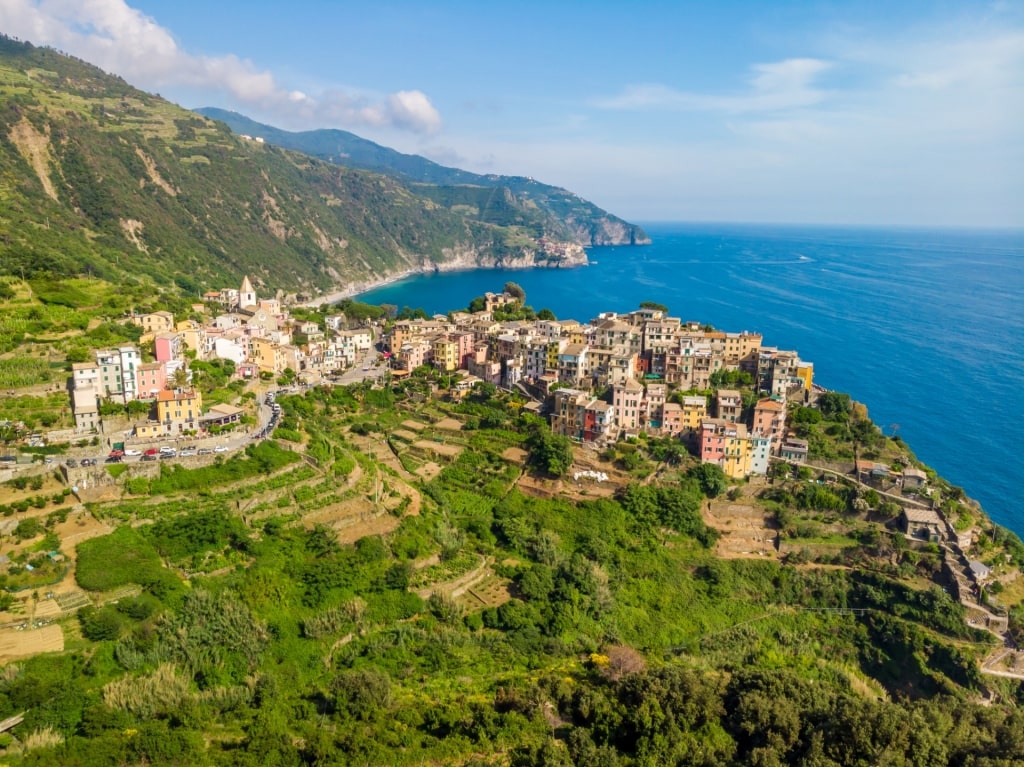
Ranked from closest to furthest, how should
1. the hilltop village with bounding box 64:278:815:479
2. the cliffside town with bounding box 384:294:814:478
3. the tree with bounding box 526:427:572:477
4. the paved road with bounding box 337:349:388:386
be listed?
the hilltop village with bounding box 64:278:815:479, the tree with bounding box 526:427:572:477, the cliffside town with bounding box 384:294:814:478, the paved road with bounding box 337:349:388:386

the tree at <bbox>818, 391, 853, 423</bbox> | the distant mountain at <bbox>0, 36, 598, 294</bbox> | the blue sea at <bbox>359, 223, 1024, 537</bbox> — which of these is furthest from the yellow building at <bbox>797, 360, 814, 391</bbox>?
the distant mountain at <bbox>0, 36, 598, 294</bbox>

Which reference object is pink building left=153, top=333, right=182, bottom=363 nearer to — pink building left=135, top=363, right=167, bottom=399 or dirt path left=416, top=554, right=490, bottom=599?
pink building left=135, top=363, right=167, bottom=399

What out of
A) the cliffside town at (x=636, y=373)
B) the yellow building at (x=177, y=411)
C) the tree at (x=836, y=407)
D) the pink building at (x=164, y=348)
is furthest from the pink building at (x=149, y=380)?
the tree at (x=836, y=407)

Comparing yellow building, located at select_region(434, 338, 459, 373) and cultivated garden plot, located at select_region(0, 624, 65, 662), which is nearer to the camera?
cultivated garden plot, located at select_region(0, 624, 65, 662)

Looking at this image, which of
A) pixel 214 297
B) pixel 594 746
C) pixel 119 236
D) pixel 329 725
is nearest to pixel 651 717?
pixel 594 746

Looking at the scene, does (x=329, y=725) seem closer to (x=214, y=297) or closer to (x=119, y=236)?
(x=214, y=297)

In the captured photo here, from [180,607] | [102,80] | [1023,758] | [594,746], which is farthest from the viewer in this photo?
[102,80]

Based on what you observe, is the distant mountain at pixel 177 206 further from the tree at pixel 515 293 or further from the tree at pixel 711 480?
the tree at pixel 711 480
